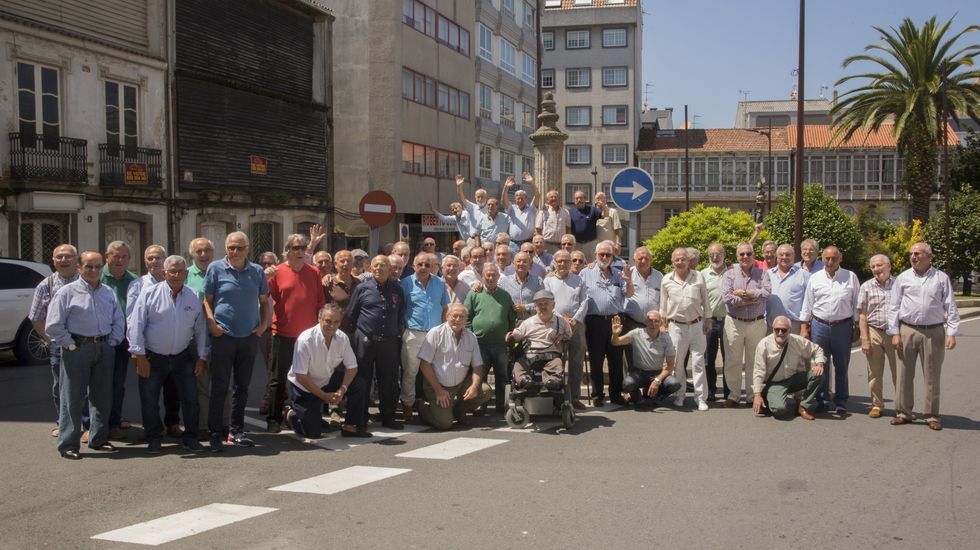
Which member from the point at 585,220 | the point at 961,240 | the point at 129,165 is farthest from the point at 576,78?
the point at 585,220

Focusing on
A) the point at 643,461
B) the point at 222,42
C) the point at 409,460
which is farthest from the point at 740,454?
the point at 222,42

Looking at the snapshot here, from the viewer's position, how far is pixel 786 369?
10305mm

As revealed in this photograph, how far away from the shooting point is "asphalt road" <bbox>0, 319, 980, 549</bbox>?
591 centimetres

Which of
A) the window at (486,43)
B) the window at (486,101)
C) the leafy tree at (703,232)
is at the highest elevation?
the window at (486,43)

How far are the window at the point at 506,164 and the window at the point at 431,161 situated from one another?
5607 millimetres

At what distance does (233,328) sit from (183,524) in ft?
9.32

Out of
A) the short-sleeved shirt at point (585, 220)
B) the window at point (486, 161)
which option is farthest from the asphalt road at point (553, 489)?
the window at point (486, 161)

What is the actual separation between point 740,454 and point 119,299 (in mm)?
6237

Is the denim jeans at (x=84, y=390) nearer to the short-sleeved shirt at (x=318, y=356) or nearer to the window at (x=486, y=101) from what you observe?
the short-sleeved shirt at (x=318, y=356)

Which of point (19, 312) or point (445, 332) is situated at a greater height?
point (445, 332)

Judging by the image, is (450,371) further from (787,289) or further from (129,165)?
(129,165)

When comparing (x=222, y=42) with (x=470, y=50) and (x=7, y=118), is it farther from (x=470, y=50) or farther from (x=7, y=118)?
(x=470, y=50)

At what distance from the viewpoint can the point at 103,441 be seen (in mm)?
8562

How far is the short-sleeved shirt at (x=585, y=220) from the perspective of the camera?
47.9 feet
